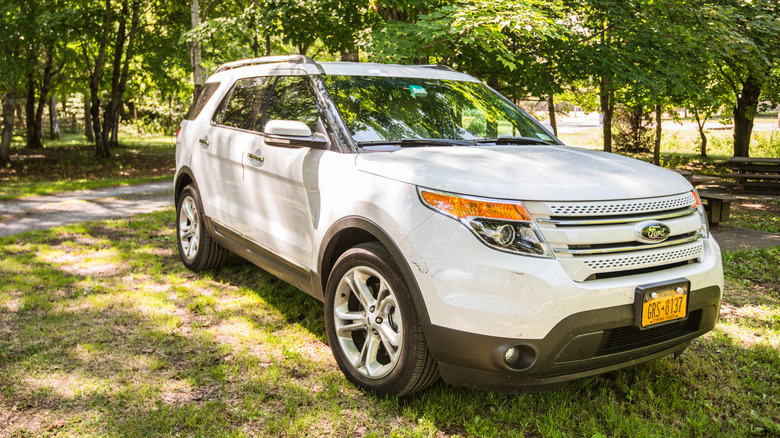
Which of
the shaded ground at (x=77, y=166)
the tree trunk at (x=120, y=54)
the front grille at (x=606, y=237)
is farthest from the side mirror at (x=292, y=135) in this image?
the tree trunk at (x=120, y=54)

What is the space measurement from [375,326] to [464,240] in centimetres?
85

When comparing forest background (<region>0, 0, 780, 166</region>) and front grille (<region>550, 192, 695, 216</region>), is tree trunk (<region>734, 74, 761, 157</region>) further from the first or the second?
front grille (<region>550, 192, 695, 216</region>)

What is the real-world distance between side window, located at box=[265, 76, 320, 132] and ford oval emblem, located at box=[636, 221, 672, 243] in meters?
2.04

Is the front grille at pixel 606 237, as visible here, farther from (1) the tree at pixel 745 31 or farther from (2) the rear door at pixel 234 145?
(1) the tree at pixel 745 31

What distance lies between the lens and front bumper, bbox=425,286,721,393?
2.70 meters

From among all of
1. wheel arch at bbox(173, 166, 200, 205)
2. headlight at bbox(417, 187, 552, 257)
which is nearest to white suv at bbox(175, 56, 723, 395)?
headlight at bbox(417, 187, 552, 257)

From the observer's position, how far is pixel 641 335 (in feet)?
9.73

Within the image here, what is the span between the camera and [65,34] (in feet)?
47.5

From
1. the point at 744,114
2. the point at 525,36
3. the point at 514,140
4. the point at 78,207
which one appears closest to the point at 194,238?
the point at 514,140

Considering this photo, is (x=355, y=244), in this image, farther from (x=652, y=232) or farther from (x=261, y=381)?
(x=652, y=232)

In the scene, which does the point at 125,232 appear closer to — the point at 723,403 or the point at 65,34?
the point at 723,403

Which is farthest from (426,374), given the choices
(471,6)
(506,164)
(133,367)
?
(471,6)

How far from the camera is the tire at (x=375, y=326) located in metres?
3.00

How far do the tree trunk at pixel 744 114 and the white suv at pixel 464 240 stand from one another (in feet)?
53.6
